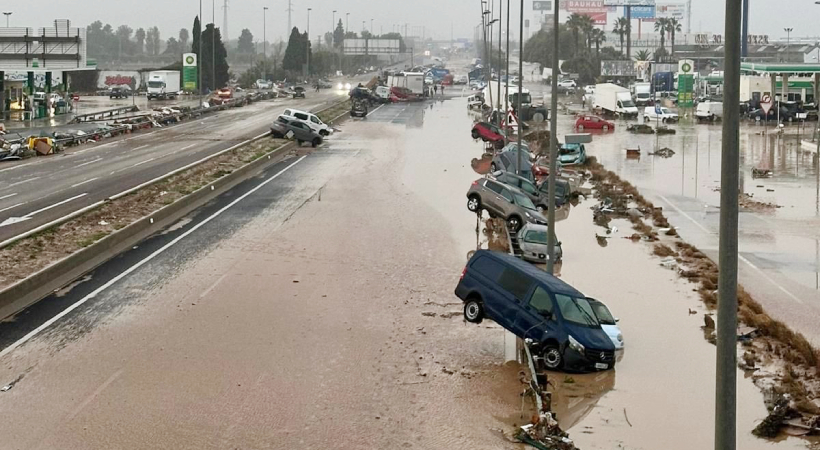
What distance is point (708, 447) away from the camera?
1541cm

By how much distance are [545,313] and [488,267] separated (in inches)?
76.1

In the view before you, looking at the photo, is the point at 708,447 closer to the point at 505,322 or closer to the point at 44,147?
the point at 505,322

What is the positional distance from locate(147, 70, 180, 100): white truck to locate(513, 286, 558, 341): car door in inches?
3730

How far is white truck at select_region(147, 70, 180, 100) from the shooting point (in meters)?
110

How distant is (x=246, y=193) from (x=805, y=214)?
1900 cm

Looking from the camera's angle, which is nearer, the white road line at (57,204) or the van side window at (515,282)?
the van side window at (515,282)

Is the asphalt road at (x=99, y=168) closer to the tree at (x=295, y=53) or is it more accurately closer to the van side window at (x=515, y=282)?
the van side window at (x=515, y=282)

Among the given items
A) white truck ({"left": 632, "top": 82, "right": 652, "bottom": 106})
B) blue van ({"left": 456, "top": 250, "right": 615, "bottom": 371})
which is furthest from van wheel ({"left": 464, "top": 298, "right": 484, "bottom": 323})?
white truck ({"left": 632, "top": 82, "right": 652, "bottom": 106})

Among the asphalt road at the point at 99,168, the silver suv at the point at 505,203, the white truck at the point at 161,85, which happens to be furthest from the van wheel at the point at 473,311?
the white truck at the point at 161,85

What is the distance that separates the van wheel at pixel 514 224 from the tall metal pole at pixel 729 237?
2349 centimetres

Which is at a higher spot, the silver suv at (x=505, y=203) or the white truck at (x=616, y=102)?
the white truck at (x=616, y=102)

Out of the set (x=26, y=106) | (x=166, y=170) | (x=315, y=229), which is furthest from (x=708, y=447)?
(x=26, y=106)

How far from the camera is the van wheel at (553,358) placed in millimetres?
18484

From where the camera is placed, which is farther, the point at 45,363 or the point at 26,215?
the point at 26,215
